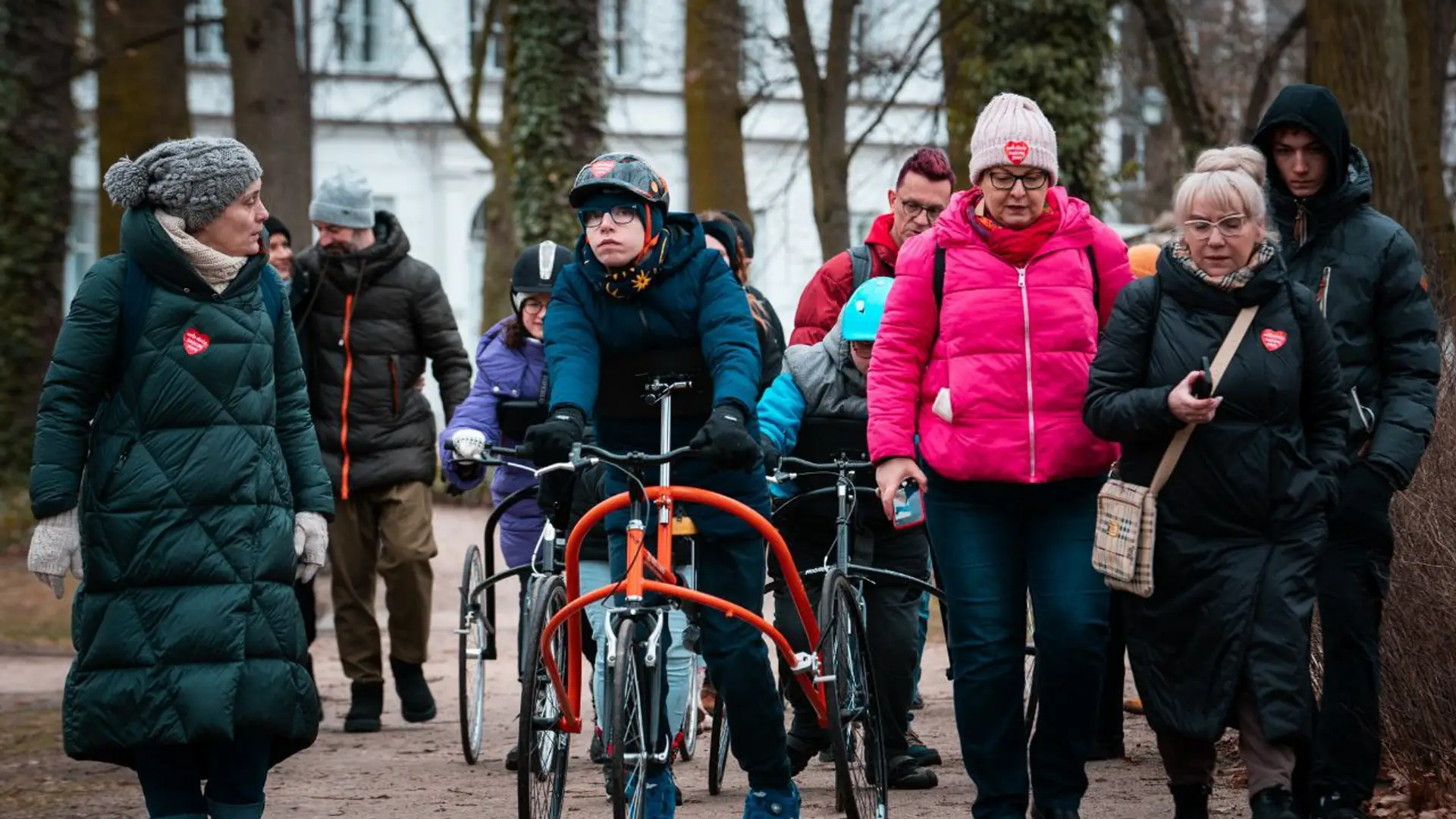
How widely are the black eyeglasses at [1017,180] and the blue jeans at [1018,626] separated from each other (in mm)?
850

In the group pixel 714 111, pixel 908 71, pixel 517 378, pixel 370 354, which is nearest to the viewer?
pixel 517 378

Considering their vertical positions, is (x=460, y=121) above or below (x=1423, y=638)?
above

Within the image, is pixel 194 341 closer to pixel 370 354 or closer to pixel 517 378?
pixel 517 378

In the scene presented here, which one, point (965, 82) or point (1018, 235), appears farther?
point (965, 82)

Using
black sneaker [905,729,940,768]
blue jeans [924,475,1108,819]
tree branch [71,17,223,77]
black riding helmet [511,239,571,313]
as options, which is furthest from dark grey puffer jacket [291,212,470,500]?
tree branch [71,17,223,77]

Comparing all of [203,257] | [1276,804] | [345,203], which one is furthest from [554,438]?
[345,203]

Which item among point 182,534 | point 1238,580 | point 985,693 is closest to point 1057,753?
point 985,693

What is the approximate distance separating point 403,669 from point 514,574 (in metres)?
1.87

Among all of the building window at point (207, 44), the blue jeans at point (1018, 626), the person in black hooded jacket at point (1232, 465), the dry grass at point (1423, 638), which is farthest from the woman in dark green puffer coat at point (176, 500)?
the building window at point (207, 44)

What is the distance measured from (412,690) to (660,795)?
4340mm

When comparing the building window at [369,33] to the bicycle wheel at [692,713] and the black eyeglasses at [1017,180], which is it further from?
the black eyeglasses at [1017,180]

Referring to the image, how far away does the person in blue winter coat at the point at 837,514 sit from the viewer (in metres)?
7.53

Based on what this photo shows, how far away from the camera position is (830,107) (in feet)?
62.9

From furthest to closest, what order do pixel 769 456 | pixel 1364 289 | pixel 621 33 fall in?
pixel 621 33, pixel 769 456, pixel 1364 289
